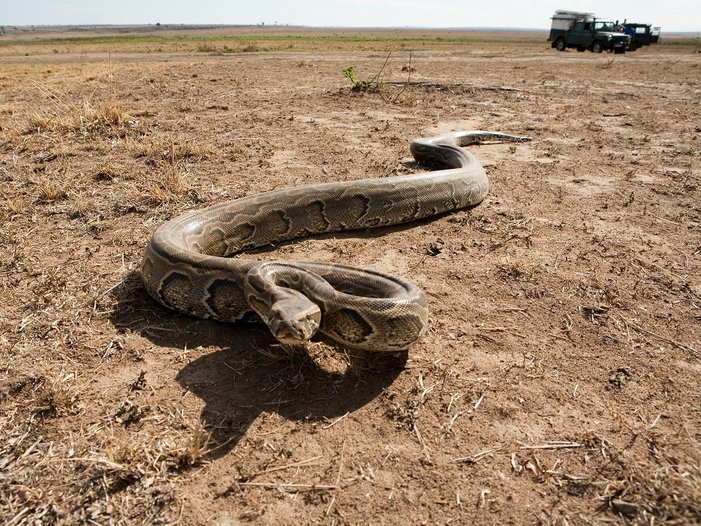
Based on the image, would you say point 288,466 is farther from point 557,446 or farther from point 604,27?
point 604,27

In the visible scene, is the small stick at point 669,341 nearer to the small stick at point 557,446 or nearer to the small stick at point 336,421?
the small stick at point 557,446

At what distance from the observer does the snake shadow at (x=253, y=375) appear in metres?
4.41

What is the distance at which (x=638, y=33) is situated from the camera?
163ft

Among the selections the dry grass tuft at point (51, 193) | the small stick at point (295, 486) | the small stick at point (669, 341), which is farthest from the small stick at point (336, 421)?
the dry grass tuft at point (51, 193)

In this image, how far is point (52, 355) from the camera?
499 centimetres

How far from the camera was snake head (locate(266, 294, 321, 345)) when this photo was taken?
4.53 m

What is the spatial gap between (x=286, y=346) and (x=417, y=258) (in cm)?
276

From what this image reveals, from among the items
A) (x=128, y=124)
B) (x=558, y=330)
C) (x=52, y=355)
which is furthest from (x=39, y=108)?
(x=558, y=330)

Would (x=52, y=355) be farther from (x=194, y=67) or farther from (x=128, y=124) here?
(x=194, y=67)

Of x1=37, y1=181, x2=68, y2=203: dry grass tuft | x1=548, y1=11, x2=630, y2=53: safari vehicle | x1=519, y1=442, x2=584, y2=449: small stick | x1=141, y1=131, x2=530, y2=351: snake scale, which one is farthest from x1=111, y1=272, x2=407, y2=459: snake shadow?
x1=548, y1=11, x2=630, y2=53: safari vehicle

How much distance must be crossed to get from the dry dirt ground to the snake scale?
0.29 metres

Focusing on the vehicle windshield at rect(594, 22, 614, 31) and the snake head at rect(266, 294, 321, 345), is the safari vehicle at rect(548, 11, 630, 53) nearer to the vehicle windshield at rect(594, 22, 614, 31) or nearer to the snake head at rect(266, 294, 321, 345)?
the vehicle windshield at rect(594, 22, 614, 31)

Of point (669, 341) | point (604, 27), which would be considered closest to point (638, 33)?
point (604, 27)

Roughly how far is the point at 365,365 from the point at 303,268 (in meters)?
1.29
